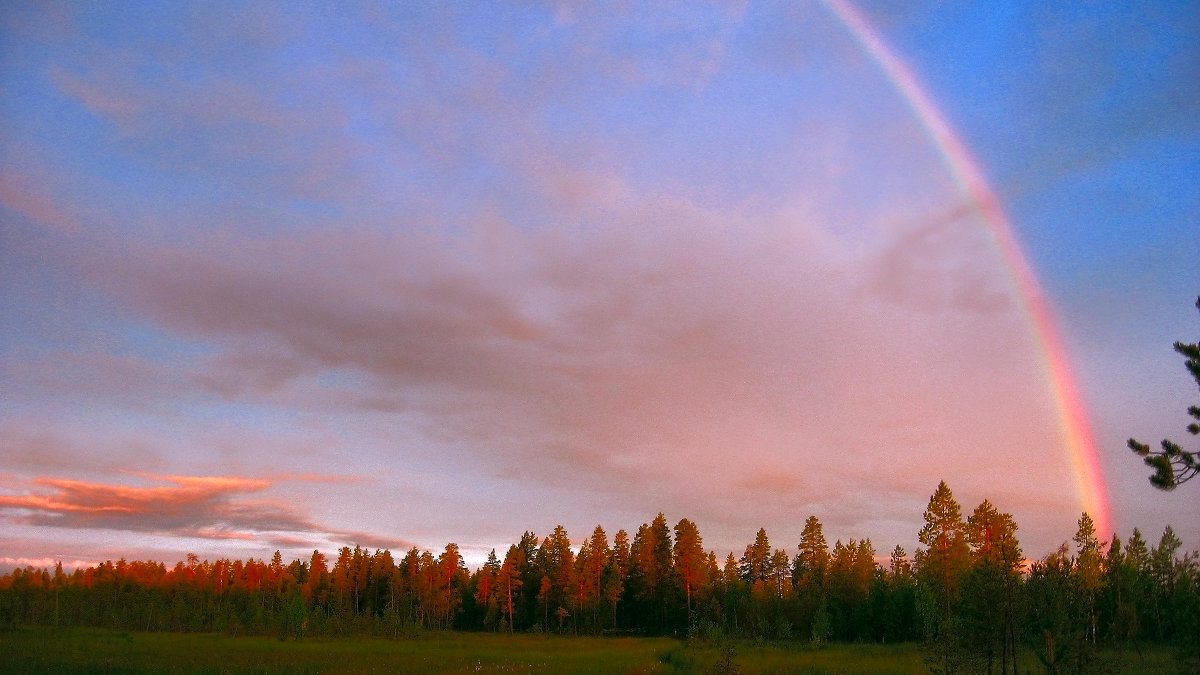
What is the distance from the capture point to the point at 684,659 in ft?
176

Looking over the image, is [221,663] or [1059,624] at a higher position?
[1059,624]

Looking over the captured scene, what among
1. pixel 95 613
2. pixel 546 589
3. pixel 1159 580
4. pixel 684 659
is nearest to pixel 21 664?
pixel 684 659

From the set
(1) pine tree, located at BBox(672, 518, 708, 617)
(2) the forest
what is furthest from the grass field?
(1) pine tree, located at BBox(672, 518, 708, 617)

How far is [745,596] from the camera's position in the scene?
96812 millimetres

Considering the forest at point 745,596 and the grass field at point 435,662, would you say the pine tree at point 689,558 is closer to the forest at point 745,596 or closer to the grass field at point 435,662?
the forest at point 745,596

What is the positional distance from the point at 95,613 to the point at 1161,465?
176 m

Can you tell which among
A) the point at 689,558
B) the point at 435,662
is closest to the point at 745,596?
the point at 689,558

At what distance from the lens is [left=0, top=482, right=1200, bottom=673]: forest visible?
2755 centimetres

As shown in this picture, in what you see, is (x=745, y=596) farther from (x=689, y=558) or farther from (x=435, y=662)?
(x=435, y=662)

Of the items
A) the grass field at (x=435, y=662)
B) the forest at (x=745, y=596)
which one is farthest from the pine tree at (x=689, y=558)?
the grass field at (x=435, y=662)

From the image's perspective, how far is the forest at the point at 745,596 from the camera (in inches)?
1085

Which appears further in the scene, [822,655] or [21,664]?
[822,655]

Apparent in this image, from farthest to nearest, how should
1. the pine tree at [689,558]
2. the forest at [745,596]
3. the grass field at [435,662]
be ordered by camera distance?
the pine tree at [689,558] < the grass field at [435,662] < the forest at [745,596]

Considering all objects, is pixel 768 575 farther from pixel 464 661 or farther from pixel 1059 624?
pixel 1059 624
